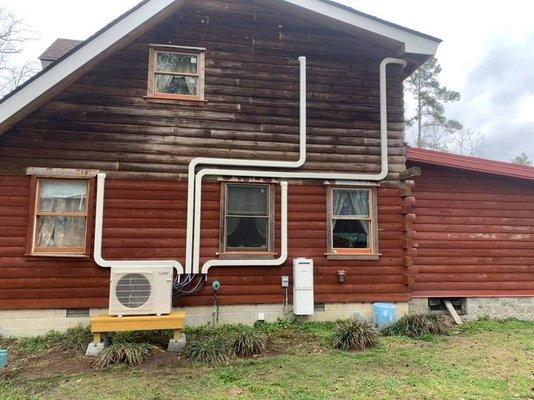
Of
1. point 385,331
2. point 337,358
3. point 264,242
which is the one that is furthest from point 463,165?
point 337,358

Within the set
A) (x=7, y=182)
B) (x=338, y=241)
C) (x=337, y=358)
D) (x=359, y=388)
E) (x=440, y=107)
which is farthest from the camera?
(x=440, y=107)

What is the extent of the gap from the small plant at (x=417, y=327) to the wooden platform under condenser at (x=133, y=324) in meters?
3.49

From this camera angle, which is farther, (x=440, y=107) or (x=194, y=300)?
(x=440, y=107)

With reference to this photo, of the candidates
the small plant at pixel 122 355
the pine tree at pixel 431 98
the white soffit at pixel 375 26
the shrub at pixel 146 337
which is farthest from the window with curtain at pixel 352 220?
the pine tree at pixel 431 98

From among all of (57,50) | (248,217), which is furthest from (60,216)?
(57,50)

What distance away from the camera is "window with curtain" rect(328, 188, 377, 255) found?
8.04m

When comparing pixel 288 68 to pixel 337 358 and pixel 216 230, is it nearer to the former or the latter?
pixel 216 230

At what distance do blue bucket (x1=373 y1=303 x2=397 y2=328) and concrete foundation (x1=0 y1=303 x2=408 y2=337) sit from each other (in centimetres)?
24

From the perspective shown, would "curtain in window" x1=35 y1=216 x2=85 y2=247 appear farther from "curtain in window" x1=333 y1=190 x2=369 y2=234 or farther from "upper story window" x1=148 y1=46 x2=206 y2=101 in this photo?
"curtain in window" x1=333 y1=190 x2=369 y2=234

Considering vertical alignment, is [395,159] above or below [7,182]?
above

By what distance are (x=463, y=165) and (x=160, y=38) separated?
645 centimetres

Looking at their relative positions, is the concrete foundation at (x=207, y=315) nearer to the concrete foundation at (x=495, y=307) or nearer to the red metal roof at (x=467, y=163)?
the concrete foundation at (x=495, y=307)

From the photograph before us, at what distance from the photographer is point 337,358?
18.6 ft

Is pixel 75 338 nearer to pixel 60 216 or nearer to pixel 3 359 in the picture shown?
pixel 3 359
